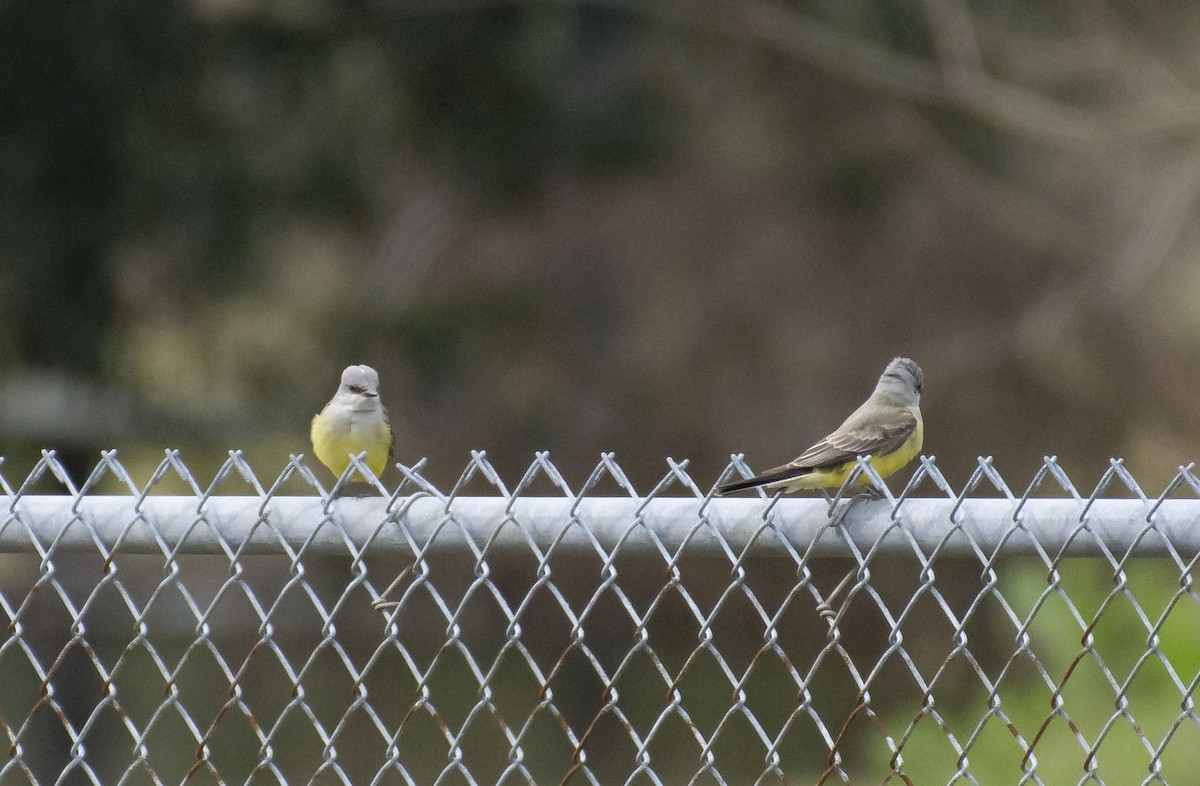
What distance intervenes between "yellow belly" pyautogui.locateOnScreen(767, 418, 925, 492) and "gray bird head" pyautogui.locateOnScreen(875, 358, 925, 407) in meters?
0.13

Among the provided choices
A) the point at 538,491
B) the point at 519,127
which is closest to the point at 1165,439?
the point at 538,491

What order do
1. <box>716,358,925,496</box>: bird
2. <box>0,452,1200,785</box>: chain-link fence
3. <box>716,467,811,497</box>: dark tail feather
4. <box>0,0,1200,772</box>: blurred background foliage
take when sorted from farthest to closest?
1. <box>0,0,1200,772</box>: blurred background foliage
2. <box>716,358,925,496</box>: bird
3. <box>716,467,811,497</box>: dark tail feather
4. <box>0,452,1200,785</box>: chain-link fence

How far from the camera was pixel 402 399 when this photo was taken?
37.6ft

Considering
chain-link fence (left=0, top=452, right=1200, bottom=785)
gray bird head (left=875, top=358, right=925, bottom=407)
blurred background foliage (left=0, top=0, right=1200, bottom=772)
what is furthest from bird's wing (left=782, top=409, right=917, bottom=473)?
blurred background foliage (left=0, top=0, right=1200, bottom=772)

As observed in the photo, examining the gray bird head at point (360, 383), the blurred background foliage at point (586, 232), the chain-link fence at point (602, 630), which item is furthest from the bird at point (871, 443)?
the blurred background foliage at point (586, 232)

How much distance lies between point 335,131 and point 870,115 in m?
4.66

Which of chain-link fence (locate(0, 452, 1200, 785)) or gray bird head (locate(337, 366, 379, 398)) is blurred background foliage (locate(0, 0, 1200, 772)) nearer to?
chain-link fence (locate(0, 452, 1200, 785))

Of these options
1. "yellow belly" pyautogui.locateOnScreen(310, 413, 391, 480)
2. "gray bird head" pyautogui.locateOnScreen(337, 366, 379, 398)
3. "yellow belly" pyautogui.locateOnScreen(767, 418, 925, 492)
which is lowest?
"yellow belly" pyautogui.locateOnScreen(767, 418, 925, 492)

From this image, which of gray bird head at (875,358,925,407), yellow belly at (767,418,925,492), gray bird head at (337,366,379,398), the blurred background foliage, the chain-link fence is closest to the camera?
the chain-link fence

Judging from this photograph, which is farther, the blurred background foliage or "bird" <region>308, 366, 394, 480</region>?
the blurred background foliage

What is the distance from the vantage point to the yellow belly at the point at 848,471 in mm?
3127

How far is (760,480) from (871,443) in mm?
834

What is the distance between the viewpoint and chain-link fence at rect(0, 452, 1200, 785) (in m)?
2.38

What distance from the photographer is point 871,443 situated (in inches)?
132
